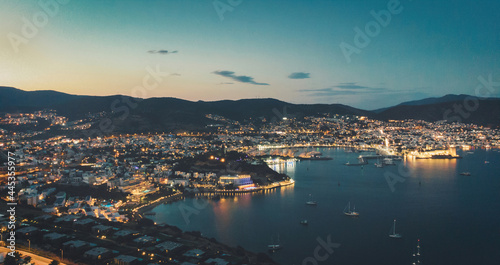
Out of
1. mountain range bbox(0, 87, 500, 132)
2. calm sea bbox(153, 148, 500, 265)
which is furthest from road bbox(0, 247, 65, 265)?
mountain range bbox(0, 87, 500, 132)

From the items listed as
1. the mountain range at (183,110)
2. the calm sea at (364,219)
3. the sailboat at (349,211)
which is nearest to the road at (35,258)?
the calm sea at (364,219)

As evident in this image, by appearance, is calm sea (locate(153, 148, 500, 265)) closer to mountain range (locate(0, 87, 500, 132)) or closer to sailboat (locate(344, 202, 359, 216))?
sailboat (locate(344, 202, 359, 216))

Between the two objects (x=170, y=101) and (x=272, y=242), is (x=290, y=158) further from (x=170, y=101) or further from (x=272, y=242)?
(x=170, y=101)

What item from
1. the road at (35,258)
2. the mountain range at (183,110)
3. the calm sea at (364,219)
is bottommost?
the calm sea at (364,219)

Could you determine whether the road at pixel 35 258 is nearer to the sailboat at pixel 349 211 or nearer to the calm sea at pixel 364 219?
the calm sea at pixel 364 219

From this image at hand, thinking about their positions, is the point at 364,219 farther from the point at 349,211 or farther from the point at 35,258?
the point at 35,258

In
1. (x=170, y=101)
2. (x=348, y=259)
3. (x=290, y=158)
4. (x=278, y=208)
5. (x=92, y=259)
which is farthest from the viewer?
(x=170, y=101)

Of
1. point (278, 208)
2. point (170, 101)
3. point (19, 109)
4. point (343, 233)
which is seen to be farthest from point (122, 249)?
point (170, 101)
